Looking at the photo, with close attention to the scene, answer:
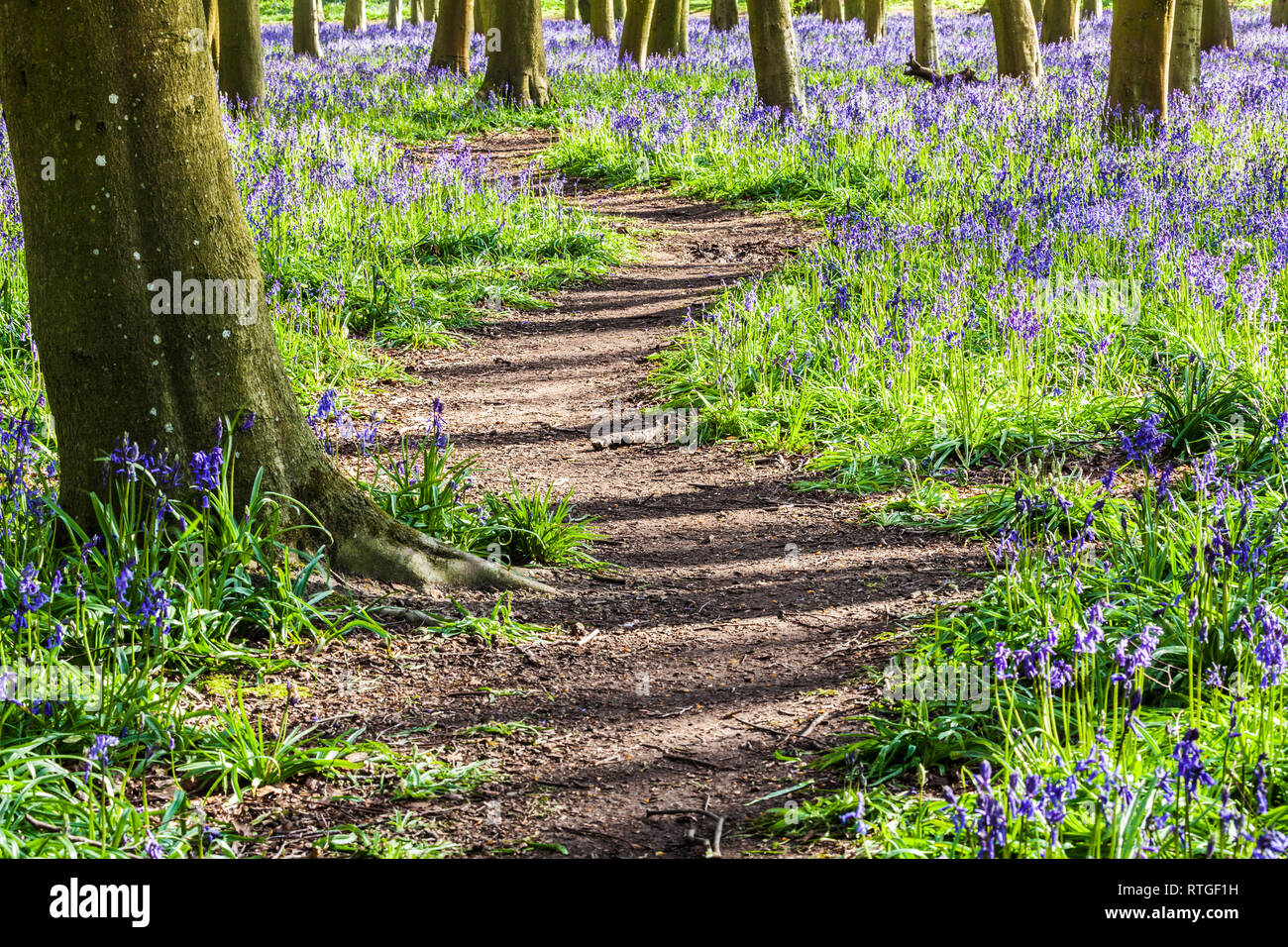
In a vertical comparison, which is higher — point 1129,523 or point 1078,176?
point 1078,176

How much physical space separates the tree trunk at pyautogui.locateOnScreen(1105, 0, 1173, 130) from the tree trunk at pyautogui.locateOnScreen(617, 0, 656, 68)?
390 inches

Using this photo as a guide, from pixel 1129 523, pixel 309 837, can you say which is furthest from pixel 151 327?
pixel 1129 523

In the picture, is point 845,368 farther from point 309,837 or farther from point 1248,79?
point 1248,79

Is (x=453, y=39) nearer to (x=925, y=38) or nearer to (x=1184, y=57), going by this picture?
(x=925, y=38)

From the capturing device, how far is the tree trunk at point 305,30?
22016mm

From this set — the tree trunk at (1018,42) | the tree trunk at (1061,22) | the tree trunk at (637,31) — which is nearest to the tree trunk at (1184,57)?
the tree trunk at (1018,42)

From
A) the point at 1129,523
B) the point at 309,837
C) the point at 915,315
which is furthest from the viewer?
the point at 915,315

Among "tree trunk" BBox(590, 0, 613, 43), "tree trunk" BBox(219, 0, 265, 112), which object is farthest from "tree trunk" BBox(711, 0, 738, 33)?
"tree trunk" BBox(219, 0, 265, 112)

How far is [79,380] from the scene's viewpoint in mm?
3646

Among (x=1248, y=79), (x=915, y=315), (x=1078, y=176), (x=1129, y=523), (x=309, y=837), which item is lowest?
(x=309, y=837)

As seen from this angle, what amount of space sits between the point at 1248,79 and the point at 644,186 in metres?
7.50

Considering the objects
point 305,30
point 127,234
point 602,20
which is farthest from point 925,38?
point 127,234

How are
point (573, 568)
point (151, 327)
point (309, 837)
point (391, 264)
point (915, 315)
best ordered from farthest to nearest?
1. point (391, 264)
2. point (915, 315)
3. point (573, 568)
4. point (151, 327)
5. point (309, 837)

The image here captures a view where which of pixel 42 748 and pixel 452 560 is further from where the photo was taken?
pixel 452 560
